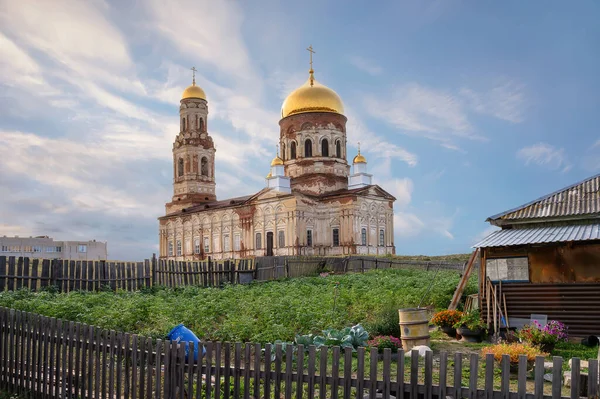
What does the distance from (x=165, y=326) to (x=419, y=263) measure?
24.6 meters

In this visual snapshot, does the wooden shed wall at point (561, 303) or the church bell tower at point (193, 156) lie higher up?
Result: the church bell tower at point (193, 156)

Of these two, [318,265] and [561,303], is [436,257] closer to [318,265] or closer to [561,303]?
[318,265]

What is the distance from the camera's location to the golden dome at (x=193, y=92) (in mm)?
58906

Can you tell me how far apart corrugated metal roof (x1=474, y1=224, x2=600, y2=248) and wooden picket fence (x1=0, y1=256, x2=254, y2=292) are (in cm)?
1150

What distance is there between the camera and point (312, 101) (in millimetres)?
49594

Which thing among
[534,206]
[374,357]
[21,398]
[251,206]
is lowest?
[21,398]

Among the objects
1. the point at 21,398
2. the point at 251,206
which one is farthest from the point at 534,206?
the point at 251,206

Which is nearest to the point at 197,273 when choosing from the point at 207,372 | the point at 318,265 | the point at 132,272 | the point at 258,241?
the point at 132,272

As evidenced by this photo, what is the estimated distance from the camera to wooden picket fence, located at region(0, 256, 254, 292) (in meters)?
15.7

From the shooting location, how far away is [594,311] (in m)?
12.8

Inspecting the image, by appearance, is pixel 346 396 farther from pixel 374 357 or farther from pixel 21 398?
pixel 21 398

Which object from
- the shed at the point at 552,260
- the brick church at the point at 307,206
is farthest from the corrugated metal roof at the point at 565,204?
the brick church at the point at 307,206

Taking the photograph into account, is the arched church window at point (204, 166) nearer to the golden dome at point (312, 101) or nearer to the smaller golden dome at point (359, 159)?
the golden dome at point (312, 101)

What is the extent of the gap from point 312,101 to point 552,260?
37.9 m
